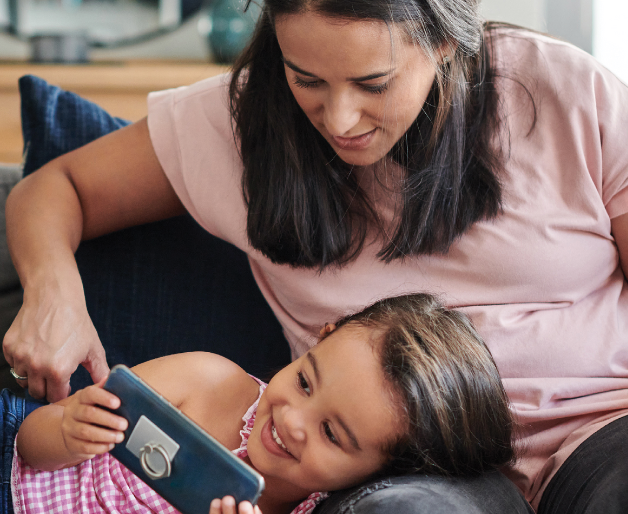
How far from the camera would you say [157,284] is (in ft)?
3.85

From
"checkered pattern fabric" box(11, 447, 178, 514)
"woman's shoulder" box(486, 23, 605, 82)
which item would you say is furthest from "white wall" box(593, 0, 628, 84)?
"checkered pattern fabric" box(11, 447, 178, 514)

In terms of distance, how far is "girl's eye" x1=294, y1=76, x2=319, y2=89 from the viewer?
821 millimetres

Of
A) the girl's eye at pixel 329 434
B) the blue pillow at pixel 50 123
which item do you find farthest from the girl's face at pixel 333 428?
the blue pillow at pixel 50 123

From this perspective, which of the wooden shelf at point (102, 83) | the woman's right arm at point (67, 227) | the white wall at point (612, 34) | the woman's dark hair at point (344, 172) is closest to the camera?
the woman's right arm at point (67, 227)

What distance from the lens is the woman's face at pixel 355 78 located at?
75 centimetres

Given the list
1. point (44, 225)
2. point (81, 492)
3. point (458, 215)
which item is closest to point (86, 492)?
point (81, 492)

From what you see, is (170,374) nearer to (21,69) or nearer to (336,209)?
(336,209)

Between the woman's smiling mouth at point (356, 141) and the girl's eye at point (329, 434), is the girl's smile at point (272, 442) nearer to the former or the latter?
the girl's eye at point (329, 434)

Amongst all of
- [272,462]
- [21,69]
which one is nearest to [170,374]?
[272,462]

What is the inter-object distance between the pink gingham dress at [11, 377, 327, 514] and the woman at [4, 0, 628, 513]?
11cm

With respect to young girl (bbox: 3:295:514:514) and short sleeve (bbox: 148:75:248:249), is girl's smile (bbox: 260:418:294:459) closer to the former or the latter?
young girl (bbox: 3:295:514:514)

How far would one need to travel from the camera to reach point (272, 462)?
79 cm

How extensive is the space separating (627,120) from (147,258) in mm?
837

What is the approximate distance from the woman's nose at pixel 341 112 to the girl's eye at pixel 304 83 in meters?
0.03
